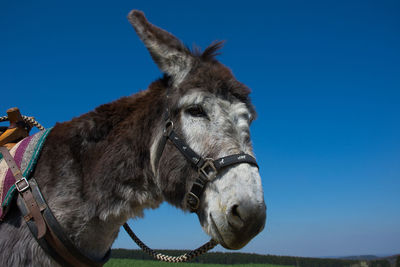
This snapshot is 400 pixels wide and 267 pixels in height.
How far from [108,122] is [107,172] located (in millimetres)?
606

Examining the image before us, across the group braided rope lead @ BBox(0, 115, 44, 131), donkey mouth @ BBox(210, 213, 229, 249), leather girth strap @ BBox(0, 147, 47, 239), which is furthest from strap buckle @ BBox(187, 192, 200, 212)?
braided rope lead @ BBox(0, 115, 44, 131)

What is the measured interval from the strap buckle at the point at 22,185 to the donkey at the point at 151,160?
0.45 ft

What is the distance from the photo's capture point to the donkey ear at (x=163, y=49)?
3.17 meters

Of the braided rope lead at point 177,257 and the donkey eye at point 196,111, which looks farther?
the braided rope lead at point 177,257

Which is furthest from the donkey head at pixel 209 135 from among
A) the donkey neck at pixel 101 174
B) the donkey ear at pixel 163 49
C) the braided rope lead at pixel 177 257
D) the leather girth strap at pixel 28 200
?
the leather girth strap at pixel 28 200

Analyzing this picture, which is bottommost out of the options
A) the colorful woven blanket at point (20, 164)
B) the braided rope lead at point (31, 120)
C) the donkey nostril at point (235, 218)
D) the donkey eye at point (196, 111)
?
the donkey nostril at point (235, 218)

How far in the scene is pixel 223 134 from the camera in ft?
8.81

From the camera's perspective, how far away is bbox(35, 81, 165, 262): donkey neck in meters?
2.96

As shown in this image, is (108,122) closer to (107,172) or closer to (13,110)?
(107,172)

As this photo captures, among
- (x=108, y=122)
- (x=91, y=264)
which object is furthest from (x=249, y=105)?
(x=91, y=264)

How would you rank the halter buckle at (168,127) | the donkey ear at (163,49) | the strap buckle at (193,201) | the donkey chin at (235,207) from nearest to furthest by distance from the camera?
the donkey chin at (235,207) < the strap buckle at (193,201) < the halter buckle at (168,127) < the donkey ear at (163,49)

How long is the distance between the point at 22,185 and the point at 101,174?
2.40ft

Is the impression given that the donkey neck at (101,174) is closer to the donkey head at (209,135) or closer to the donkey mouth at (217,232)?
the donkey head at (209,135)

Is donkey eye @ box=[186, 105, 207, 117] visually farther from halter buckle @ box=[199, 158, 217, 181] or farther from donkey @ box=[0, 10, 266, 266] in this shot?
halter buckle @ box=[199, 158, 217, 181]
